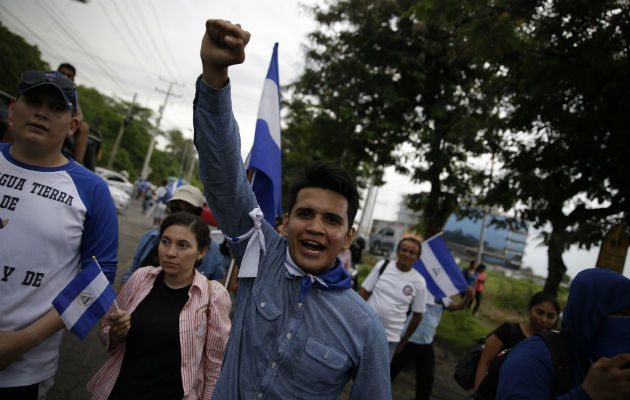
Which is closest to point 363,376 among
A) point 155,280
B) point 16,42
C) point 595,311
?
point 595,311

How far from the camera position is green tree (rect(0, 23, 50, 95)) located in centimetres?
2388

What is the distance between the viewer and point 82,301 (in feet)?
4.69

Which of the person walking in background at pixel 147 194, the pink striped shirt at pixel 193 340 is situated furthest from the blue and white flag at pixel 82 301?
the person walking in background at pixel 147 194

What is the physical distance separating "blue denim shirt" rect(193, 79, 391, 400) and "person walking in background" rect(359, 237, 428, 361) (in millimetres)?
2661

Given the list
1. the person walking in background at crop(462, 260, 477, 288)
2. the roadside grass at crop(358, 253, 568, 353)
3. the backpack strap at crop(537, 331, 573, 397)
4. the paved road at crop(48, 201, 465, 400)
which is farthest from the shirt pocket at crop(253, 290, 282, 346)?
the person walking in background at crop(462, 260, 477, 288)

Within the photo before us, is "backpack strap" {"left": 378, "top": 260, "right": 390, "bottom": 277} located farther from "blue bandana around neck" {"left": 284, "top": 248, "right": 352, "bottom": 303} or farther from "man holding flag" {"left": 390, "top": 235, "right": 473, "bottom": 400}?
"blue bandana around neck" {"left": 284, "top": 248, "right": 352, "bottom": 303}

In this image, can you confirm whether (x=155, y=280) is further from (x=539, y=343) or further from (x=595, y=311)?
(x=595, y=311)

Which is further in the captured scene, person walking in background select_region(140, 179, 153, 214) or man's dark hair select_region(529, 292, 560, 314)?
person walking in background select_region(140, 179, 153, 214)

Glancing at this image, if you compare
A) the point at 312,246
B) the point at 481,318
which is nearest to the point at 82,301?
the point at 312,246

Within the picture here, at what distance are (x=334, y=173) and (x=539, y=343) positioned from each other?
4.01 ft

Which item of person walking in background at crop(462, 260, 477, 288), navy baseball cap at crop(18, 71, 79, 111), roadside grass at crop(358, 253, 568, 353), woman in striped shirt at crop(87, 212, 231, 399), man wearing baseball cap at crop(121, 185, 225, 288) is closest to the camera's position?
navy baseball cap at crop(18, 71, 79, 111)

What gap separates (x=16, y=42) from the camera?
25.0m

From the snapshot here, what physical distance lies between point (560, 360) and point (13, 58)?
34.1 metres

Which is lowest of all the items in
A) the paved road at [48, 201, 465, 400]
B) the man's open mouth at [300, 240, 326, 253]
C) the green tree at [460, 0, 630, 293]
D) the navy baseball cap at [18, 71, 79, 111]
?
the paved road at [48, 201, 465, 400]
